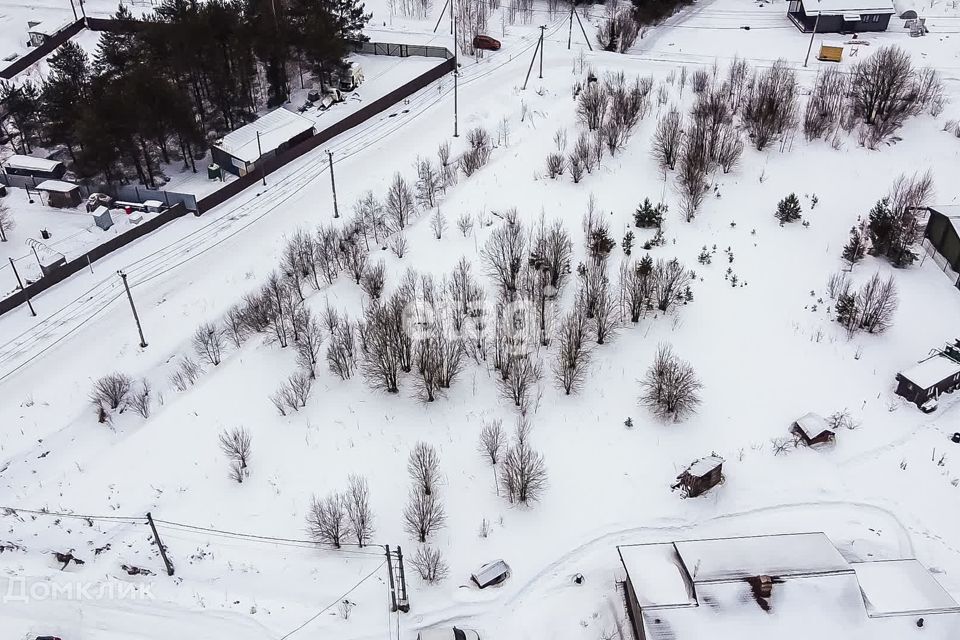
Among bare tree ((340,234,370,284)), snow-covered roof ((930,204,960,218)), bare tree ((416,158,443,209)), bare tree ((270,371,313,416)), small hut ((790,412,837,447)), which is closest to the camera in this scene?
small hut ((790,412,837,447))

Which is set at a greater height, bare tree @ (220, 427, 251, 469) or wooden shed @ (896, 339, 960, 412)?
wooden shed @ (896, 339, 960, 412)

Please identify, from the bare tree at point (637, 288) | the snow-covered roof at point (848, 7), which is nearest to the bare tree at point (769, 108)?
the bare tree at point (637, 288)

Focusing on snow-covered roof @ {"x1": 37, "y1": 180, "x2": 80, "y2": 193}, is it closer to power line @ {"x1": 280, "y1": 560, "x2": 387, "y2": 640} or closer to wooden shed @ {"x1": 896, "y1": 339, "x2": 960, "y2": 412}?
power line @ {"x1": 280, "y1": 560, "x2": 387, "y2": 640}

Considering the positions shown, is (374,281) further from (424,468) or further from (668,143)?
(668,143)

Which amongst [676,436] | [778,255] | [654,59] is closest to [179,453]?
[676,436]

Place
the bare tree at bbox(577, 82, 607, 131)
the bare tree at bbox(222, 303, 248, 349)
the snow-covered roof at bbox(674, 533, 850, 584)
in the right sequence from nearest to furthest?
the snow-covered roof at bbox(674, 533, 850, 584), the bare tree at bbox(222, 303, 248, 349), the bare tree at bbox(577, 82, 607, 131)

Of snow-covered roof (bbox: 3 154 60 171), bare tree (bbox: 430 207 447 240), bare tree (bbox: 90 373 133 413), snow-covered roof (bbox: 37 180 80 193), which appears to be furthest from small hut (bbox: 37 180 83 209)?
bare tree (bbox: 430 207 447 240)

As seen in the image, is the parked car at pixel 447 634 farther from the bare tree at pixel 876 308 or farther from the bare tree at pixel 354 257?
the bare tree at pixel 876 308
